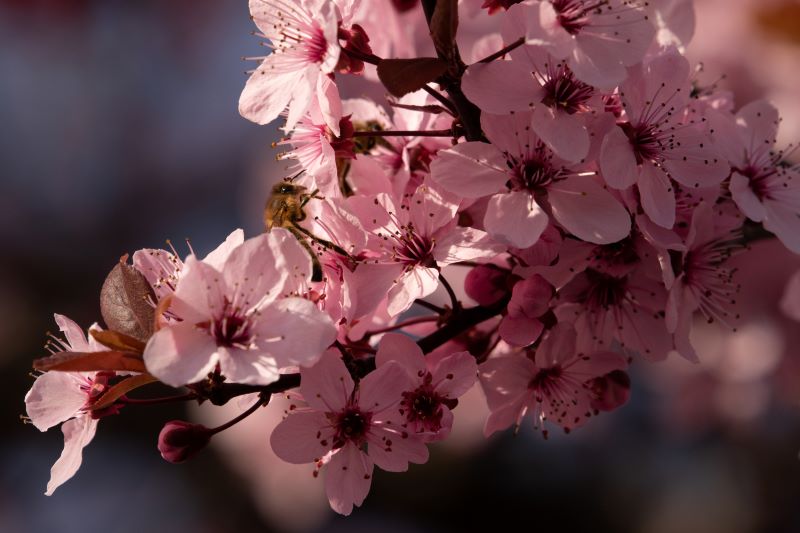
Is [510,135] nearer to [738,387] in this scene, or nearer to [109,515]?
[738,387]

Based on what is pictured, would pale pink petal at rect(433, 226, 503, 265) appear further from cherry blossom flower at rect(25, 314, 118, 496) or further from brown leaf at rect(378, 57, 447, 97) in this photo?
cherry blossom flower at rect(25, 314, 118, 496)

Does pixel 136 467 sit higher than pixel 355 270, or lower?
lower

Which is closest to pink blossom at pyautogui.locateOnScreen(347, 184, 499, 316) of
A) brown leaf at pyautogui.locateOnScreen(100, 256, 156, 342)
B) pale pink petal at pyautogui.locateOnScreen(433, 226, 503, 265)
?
pale pink petal at pyautogui.locateOnScreen(433, 226, 503, 265)

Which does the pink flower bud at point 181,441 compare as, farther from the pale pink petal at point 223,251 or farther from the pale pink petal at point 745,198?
the pale pink petal at point 745,198

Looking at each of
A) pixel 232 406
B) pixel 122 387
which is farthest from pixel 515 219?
pixel 232 406

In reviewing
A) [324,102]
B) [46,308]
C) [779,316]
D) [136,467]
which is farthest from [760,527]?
[46,308]

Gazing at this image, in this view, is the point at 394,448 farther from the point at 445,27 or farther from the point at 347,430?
the point at 445,27

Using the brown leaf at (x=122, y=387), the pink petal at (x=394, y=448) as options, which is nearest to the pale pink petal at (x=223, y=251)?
the brown leaf at (x=122, y=387)
